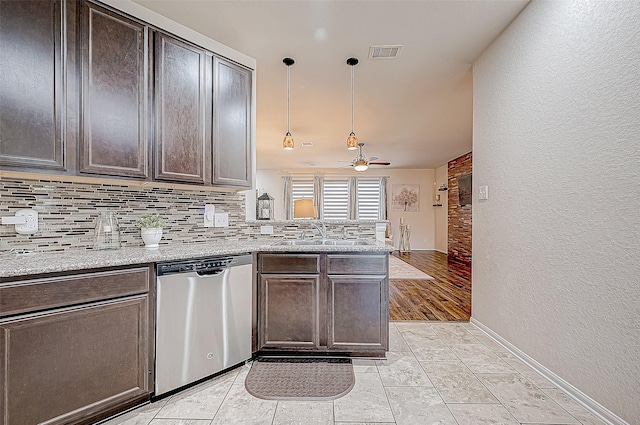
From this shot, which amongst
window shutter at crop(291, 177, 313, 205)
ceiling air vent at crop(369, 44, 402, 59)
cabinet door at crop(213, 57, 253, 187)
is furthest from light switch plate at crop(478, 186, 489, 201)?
window shutter at crop(291, 177, 313, 205)

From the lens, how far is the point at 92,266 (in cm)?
147

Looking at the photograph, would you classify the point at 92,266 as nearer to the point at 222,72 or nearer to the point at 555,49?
the point at 222,72

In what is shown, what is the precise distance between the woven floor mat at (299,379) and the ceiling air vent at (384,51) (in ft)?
8.89

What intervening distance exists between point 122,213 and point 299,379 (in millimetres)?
1763

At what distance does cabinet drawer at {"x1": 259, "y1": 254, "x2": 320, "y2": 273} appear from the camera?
7.30 feet

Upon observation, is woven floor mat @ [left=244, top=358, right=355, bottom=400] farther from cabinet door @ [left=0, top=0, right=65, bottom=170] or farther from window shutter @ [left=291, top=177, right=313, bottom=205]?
window shutter @ [left=291, top=177, right=313, bottom=205]

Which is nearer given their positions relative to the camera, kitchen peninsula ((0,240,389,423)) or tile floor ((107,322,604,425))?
Result: kitchen peninsula ((0,240,389,423))

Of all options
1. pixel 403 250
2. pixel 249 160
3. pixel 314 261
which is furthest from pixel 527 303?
pixel 403 250

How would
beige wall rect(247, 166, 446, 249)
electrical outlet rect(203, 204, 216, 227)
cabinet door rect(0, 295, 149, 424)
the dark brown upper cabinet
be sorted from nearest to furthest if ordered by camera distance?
cabinet door rect(0, 295, 149, 424) < the dark brown upper cabinet < electrical outlet rect(203, 204, 216, 227) < beige wall rect(247, 166, 446, 249)

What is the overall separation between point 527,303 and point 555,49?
1758mm

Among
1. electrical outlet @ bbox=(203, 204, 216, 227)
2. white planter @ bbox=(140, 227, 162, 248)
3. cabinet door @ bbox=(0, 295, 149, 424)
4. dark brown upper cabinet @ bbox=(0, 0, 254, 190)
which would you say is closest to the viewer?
cabinet door @ bbox=(0, 295, 149, 424)

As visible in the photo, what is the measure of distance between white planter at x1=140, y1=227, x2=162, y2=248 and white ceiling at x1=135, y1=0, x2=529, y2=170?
164 centimetres

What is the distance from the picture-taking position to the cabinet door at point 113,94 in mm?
1771

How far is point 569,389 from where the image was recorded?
1752 millimetres
